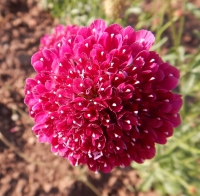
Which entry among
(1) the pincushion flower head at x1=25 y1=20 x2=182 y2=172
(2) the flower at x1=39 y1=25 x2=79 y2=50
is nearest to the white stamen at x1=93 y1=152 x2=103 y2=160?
(1) the pincushion flower head at x1=25 y1=20 x2=182 y2=172

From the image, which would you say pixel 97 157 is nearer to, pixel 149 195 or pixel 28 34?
pixel 149 195

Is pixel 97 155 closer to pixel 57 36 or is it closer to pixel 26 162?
pixel 57 36

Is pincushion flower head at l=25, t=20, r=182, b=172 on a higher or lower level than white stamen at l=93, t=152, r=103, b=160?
higher

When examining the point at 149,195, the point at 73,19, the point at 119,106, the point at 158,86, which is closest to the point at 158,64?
the point at 158,86

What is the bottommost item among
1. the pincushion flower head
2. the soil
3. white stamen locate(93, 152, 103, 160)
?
the soil

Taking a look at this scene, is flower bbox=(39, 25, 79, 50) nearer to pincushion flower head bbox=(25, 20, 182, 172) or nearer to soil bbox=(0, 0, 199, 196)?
pincushion flower head bbox=(25, 20, 182, 172)

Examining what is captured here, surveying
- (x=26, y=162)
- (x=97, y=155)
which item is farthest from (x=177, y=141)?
(x=26, y=162)
